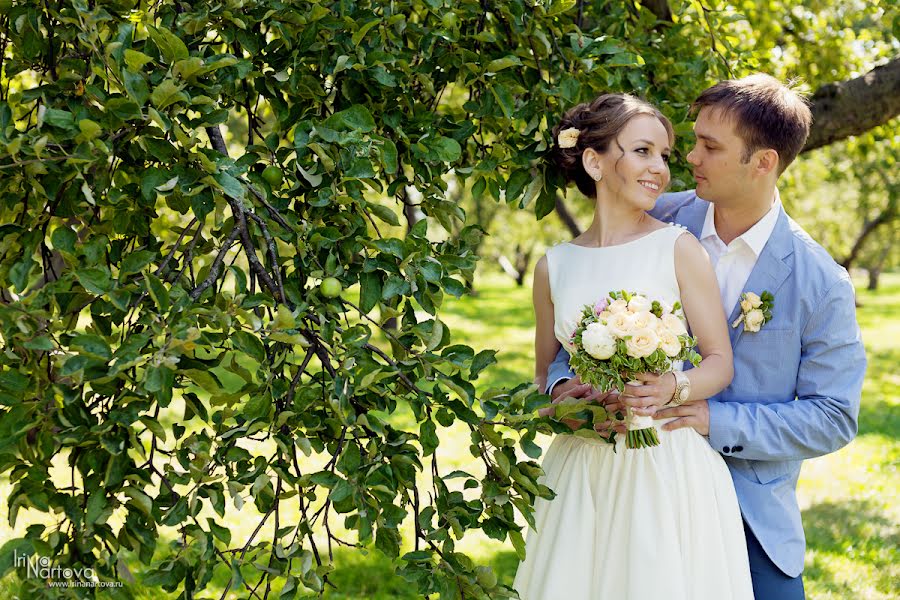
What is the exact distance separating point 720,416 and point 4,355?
192 centimetres

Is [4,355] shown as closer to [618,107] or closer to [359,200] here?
[359,200]

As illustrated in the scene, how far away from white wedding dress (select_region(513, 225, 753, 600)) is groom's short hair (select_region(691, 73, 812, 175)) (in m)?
0.38

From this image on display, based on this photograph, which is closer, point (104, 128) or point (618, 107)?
point (104, 128)

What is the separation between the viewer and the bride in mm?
2619

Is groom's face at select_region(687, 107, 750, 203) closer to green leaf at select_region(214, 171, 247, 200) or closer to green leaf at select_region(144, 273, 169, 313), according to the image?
green leaf at select_region(214, 171, 247, 200)

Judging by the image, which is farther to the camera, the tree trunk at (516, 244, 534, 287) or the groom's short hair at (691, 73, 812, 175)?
the tree trunk at (516, 244, 534, 287)


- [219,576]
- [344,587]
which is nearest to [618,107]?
[344,587]

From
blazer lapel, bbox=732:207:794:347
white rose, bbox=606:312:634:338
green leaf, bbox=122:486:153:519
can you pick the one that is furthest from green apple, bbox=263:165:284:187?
blazer lapel, bbox=732:207:794:347

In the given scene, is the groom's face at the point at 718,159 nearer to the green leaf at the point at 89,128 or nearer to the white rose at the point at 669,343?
the white rose at the point at 669,343

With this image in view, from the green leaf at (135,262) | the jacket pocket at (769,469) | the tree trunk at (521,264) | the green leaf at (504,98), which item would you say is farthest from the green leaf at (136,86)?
the tree trunk at (521,264)

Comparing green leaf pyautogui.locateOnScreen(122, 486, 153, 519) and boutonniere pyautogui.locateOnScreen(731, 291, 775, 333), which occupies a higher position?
boutonniere pyautogui.locateOnScreen(731, 291, 775, 333)

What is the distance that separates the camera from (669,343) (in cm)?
237

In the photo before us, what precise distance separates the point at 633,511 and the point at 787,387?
64cm

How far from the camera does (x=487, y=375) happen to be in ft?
40.7
